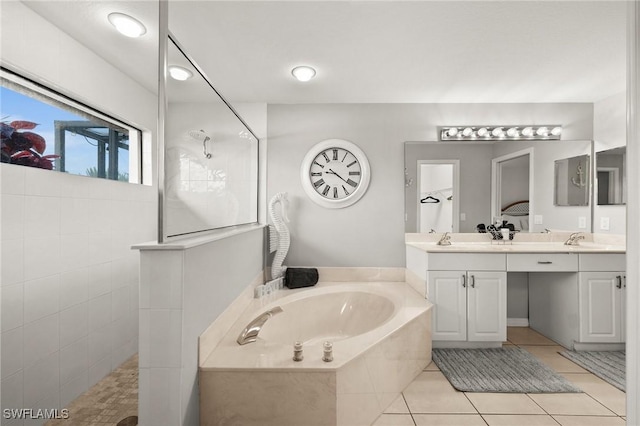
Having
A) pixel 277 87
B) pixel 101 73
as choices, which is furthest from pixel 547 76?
pixel 101 73

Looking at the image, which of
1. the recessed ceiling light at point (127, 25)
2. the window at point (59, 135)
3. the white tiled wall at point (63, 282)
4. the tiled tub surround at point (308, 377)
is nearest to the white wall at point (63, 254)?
the white tiled wall at point (63, 282)

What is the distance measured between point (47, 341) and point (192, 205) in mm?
1188

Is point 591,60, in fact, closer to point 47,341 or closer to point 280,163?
point 280,163

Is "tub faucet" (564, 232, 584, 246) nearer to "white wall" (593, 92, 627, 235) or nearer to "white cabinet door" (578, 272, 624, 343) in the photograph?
"white wall" (593, 92, 627, 235)

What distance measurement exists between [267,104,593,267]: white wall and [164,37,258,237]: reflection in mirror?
0.71 m

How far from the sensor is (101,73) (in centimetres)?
220

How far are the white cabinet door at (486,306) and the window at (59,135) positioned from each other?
10.00ft

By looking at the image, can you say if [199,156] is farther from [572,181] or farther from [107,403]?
[572,181]

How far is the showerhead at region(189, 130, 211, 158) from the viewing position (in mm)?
1628

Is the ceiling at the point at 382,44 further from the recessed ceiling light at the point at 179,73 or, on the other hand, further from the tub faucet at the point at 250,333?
the tub faucet at the point at 250,333

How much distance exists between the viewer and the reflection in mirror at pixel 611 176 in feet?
9.26

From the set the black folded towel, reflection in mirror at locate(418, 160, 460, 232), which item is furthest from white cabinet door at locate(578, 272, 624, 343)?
the black folded towel

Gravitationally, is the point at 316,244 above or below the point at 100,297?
above

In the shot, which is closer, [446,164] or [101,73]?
[101,73]
